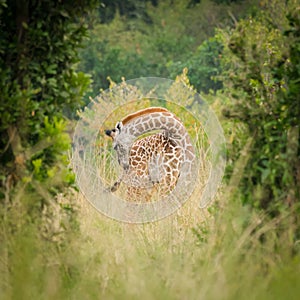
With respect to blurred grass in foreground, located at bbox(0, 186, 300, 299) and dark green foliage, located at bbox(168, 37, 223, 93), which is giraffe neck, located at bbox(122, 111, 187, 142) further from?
dark green foliage, located at bbox(168, 37, 223, 93)

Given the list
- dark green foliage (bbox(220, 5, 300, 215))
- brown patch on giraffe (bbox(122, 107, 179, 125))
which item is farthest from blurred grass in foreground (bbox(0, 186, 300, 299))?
brown patch on giraffe (bbox(122, 107, 179, 125))

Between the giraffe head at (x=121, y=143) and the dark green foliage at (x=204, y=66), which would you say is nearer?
the giraffe head at (x=121, y=143)

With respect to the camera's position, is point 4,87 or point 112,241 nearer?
point 4,87

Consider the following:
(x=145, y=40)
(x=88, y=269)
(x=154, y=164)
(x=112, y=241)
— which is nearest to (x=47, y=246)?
(x=88, y=269)

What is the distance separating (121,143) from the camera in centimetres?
849

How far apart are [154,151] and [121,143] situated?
0.40 metres

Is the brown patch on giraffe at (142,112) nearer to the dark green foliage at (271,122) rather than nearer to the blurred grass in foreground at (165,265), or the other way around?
the blurred grass in foreground at (165,265)

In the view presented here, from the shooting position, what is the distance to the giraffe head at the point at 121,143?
8367 mm

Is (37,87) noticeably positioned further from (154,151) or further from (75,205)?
(154,151)

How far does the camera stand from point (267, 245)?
4.40 meters

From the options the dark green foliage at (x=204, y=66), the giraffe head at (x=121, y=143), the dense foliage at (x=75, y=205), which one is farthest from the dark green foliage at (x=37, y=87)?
the dark green foliage at (x=204, y=66)

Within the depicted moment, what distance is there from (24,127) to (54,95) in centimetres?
39

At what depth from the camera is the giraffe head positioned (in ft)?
27.5

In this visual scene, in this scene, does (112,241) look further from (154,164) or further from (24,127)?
(154,164)
